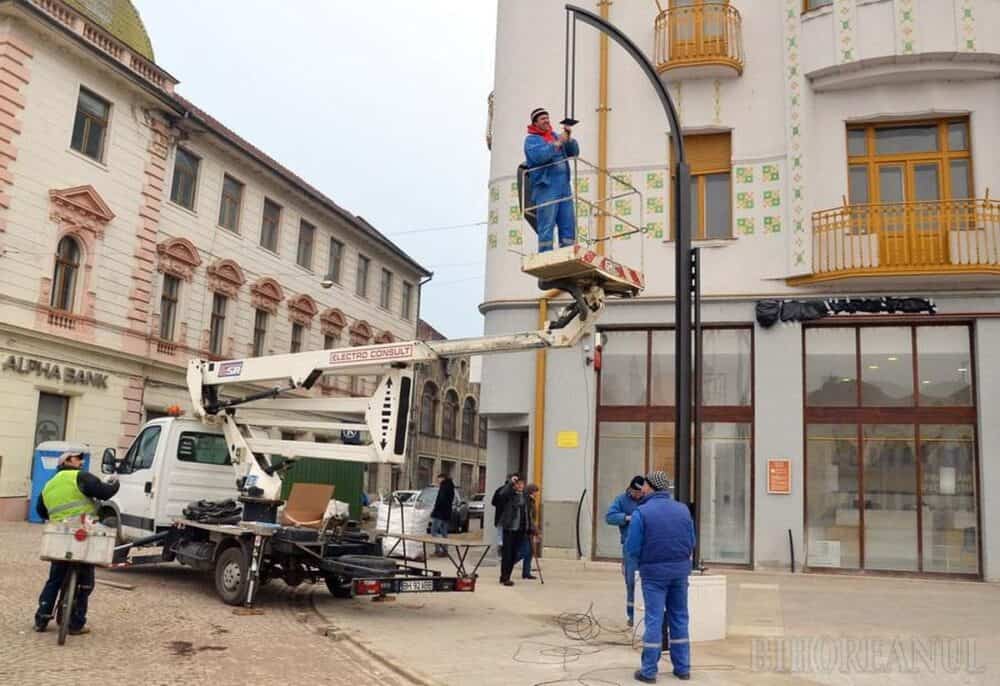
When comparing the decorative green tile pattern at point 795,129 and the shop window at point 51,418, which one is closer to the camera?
the decorative green tile pattern at point 795,129

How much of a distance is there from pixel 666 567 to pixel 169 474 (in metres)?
7.71

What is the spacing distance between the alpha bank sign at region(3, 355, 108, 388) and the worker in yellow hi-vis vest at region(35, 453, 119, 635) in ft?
49.2

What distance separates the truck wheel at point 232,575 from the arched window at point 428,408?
112 ft

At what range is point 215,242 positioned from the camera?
29656mm

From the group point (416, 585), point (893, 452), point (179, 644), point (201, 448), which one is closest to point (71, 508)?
point (179, 644)

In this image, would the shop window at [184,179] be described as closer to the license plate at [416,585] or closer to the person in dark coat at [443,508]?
the person in dark coat at [443,508]

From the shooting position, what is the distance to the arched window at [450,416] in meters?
48.1

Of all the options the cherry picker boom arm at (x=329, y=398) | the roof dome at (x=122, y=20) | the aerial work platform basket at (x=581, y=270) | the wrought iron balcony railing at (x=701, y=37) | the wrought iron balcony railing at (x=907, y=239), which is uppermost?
the roof dome at (x=122, y=20)

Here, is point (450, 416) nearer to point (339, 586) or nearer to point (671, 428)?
point (671, 428)

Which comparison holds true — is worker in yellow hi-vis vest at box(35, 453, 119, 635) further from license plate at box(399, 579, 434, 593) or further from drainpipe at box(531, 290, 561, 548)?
drainpipe at box(531, 290, 561, 548)

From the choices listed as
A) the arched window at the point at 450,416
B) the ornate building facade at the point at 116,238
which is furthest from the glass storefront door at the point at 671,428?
the arched window at the point at 450,416

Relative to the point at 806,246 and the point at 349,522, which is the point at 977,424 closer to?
the point at 806,246

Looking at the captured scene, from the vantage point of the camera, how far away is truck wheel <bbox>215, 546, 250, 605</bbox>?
10234mm

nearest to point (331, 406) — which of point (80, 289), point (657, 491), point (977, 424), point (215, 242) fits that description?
point (657, 491)
